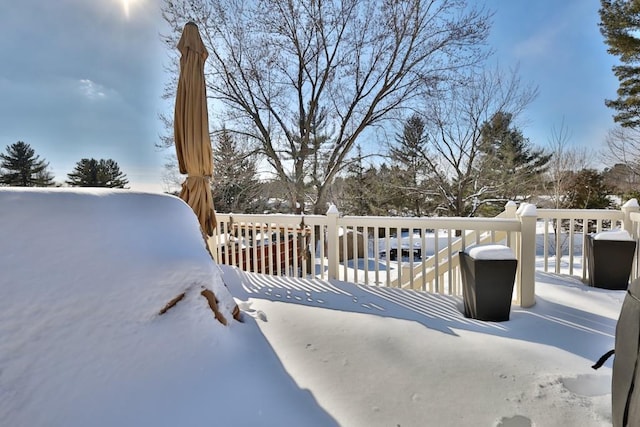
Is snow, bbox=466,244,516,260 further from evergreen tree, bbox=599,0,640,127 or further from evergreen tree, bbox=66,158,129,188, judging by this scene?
evergreen tree, bbox=66,158,129,188

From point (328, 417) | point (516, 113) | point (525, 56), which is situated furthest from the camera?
point (516, 113)

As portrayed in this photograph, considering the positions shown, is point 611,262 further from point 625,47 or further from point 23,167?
point 23,167

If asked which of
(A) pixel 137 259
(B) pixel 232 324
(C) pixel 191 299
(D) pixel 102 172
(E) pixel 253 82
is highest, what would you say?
(E) pixel 253 82

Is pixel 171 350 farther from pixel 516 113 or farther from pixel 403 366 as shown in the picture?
pixel 516 113

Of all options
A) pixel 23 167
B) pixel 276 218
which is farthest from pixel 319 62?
pixel 23 167

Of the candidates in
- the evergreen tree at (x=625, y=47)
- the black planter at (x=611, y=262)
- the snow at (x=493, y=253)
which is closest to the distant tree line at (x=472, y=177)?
the evergreen tree at (x=625, y=47)

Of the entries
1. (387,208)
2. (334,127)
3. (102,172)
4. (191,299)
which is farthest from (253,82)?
(102,172)

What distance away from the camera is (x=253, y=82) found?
9398 mm

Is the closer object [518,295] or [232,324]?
[232,324]

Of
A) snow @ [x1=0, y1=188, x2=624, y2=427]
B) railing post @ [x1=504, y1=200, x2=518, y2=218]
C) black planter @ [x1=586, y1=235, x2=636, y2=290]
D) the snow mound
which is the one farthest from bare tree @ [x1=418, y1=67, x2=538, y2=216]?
the snow mound

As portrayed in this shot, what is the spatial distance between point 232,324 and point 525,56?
37.1 feet

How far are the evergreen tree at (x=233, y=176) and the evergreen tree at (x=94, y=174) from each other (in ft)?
45.1

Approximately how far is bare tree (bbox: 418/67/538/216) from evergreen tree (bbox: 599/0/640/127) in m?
3.60

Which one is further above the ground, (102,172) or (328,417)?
(102,172)
